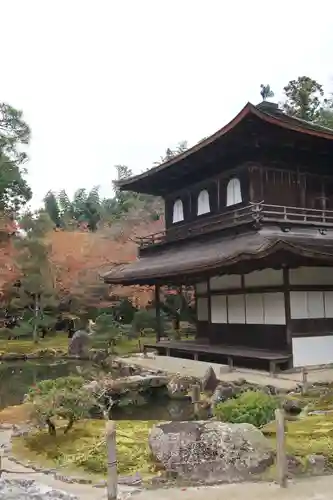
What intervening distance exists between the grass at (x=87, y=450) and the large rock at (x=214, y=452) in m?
0.46

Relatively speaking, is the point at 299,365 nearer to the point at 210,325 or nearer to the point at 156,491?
the point at 210,325

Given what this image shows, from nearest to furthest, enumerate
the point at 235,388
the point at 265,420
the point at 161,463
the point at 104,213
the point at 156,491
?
the point at 156,491
the point at 161,463
the point at 265,420
the point at 235,388
the point at 104,213

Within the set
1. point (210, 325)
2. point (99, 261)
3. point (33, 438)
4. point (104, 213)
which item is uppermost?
point (104, 213)

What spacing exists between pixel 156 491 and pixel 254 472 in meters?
1.24

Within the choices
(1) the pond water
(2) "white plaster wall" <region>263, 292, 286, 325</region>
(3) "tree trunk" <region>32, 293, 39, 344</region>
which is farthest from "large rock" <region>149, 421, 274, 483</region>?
(3) "tree trunk" <region>32, 293, 39, 344</region>

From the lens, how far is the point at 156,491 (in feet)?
19.3

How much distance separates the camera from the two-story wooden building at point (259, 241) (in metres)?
14.7

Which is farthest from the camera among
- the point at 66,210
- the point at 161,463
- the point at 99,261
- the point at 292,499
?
the point at 66,210

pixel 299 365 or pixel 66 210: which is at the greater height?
pixel 66 210

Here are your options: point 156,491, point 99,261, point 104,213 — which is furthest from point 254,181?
point 104,213

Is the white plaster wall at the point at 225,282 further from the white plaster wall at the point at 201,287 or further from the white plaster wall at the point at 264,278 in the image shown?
the white plaster wall at the point at 201,287

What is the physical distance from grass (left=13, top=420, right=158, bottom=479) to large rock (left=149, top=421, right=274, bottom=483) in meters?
0.46

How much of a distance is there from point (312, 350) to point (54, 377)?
9525 mm

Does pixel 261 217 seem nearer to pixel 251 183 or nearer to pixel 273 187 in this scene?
pixel 251 183
